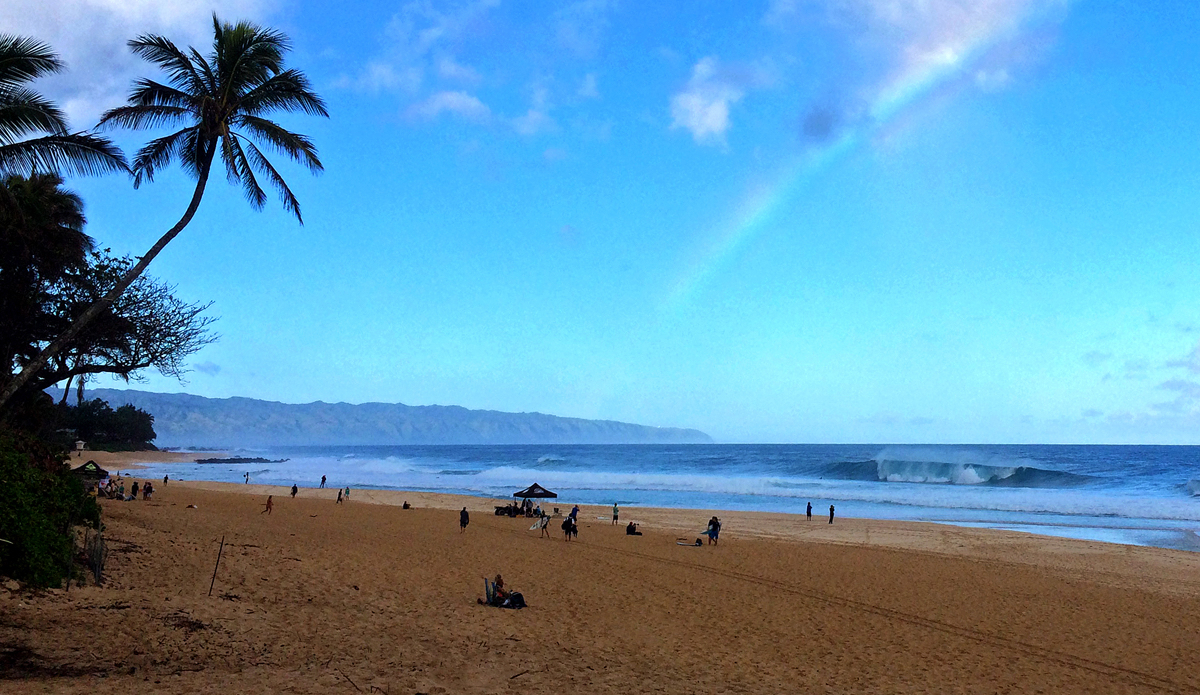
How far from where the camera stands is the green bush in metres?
8.66

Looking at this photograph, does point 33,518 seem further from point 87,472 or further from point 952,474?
point 952,474

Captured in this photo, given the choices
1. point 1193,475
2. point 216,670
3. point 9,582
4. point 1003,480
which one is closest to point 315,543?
point 9,582

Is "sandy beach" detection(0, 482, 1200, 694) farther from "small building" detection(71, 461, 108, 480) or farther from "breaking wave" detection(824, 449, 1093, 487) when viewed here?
"breaking wave" detection(824, 449, 1093, 487)

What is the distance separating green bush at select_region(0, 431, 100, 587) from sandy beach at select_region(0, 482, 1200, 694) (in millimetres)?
427

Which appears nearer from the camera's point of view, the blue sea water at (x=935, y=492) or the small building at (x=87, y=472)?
the small building at (x=87, y=472)

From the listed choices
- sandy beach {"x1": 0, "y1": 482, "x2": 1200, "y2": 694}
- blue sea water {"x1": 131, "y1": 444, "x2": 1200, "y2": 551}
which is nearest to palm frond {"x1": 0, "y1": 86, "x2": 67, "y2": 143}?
sandy beach {"x1": 0, "y1": 482, "x2": 1200, "y2": 694}

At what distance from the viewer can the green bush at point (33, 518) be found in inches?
341

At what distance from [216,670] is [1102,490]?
6241 cm

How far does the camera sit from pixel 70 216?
55.4 feet

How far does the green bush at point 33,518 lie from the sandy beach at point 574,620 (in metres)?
0.43

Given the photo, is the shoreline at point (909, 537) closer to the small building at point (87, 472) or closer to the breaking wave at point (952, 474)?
the small building at point (87, 472)


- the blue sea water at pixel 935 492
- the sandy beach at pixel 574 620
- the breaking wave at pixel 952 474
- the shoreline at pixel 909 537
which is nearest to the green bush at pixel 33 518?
the sandy beach at pixel 574 620

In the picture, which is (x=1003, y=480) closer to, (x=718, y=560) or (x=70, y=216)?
Result: (x=718, y=560)

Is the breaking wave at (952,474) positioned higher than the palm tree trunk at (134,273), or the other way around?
the palm tree trunk at (134,273)
